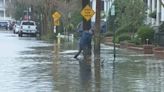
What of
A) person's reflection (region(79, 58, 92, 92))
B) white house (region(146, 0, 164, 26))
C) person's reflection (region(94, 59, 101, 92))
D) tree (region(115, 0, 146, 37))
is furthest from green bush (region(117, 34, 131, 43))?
person's reflection (region(94, 59, 101, 92))

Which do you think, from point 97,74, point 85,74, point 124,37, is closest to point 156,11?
point 124,37

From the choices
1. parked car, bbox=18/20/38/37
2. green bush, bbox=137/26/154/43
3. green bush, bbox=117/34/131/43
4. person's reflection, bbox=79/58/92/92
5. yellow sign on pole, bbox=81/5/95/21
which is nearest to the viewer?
person's reflection, bbox=79/58/92/92

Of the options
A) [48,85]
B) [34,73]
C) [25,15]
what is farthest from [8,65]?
[25,15]

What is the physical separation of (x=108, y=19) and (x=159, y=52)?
84.0 ft

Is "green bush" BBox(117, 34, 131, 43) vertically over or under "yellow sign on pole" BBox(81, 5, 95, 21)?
under

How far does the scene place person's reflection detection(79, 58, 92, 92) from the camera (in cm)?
1524

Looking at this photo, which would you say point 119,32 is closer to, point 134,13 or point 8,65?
point 134,13

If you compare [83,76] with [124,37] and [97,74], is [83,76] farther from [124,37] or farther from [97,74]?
[124,37]

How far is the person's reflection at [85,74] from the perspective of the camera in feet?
50.0

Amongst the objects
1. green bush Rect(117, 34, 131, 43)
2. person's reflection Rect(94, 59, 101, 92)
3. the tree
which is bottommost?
person's reflection Rect(94, 59, 101, 92)

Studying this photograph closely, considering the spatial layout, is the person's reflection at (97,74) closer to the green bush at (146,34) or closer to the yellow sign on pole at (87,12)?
the yellow sign on pole at (87,12)

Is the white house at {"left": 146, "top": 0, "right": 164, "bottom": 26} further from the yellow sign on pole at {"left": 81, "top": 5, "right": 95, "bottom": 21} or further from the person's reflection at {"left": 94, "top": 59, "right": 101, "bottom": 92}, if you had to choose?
the person's reflection at {"left": 94, "top": 59, "right": 101, "bottom": 92}

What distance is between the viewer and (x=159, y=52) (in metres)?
27.9

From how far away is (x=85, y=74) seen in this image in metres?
19.1
